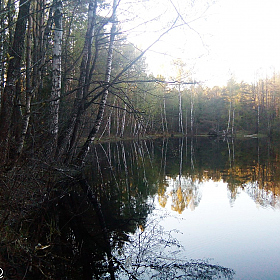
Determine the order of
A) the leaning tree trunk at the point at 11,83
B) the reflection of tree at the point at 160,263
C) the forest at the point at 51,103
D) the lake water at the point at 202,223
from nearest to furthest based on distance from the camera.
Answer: the reflection of tree at the point at 160,263
the forest at the point at 51,103
the lake water at the point at 202,223
the leaning tree trunk at the point at 11,83

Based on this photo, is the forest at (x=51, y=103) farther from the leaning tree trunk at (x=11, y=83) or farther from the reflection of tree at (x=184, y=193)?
the reflection of tree at (x=184, y=193)

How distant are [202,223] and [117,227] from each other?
Answer: 192cm

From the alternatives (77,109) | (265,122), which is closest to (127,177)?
(77,109)

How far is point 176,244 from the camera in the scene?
5367 millimetres

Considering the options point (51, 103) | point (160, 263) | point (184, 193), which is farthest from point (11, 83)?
point (184, 193)

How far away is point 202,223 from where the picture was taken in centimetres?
653

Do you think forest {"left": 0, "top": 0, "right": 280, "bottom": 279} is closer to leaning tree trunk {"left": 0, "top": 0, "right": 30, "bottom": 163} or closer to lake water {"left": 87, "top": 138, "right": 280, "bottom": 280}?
leaning tree trunk {"left": 0, "top": 0, "right": 30, "bottom": 163}

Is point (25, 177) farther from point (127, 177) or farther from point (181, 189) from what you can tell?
point (127, 177)

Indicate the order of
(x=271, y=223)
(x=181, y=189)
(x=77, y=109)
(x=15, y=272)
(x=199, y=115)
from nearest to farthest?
(x=15, y=272), (x=271, y=223), (x=77, y=109), (x=181, y=189), (x=199, y=115)

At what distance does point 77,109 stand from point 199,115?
47.8 m

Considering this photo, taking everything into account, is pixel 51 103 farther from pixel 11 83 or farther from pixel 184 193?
pixel 184 193

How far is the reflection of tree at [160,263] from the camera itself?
425 cm

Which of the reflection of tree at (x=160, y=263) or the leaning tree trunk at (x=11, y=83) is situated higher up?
the leaning tree trunk at (x=11, y=83)

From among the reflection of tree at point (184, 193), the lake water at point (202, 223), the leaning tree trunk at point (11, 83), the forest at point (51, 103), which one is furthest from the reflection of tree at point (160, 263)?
the leaning tree trunk at point (11, 83)
